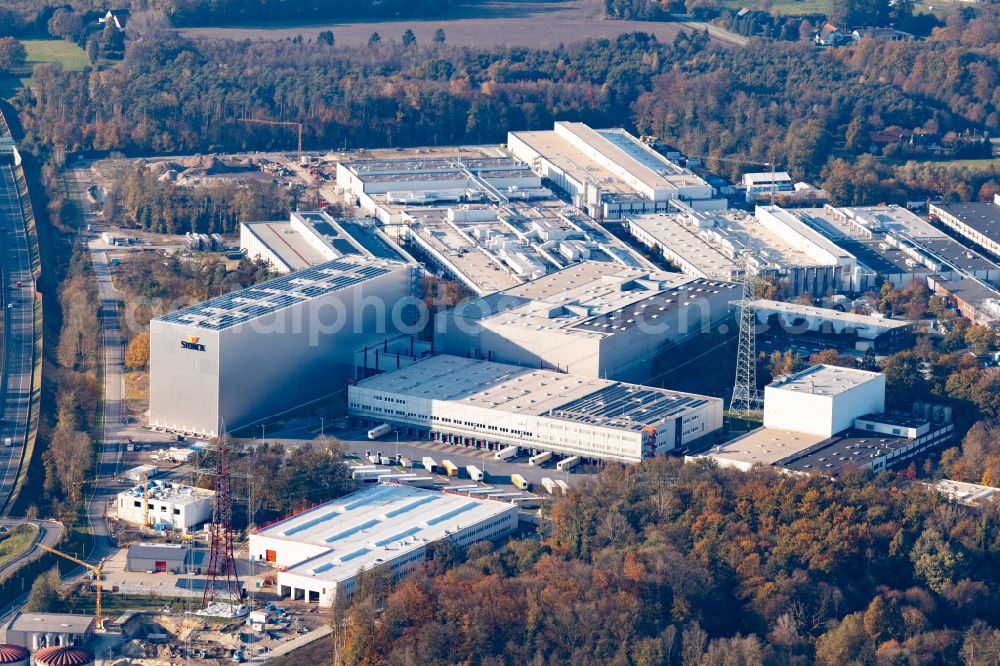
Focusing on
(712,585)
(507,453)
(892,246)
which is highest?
(892,246)

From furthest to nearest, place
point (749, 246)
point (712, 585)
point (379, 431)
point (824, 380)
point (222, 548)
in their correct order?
point (749, 246), point (824, 380), point (379, 431), point (222, 548), point (712, 585)

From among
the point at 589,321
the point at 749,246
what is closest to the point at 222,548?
the point at 589,321

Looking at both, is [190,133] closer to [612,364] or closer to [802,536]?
[612,364]

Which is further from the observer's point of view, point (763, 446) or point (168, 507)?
point (763, 446)

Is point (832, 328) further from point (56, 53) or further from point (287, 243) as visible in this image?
point (56, 53)

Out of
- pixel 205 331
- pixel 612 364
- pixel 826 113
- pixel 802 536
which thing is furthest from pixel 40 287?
pixel 826 113

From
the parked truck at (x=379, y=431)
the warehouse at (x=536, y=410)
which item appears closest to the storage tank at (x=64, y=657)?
the parked truck at (x=379, y=431)
